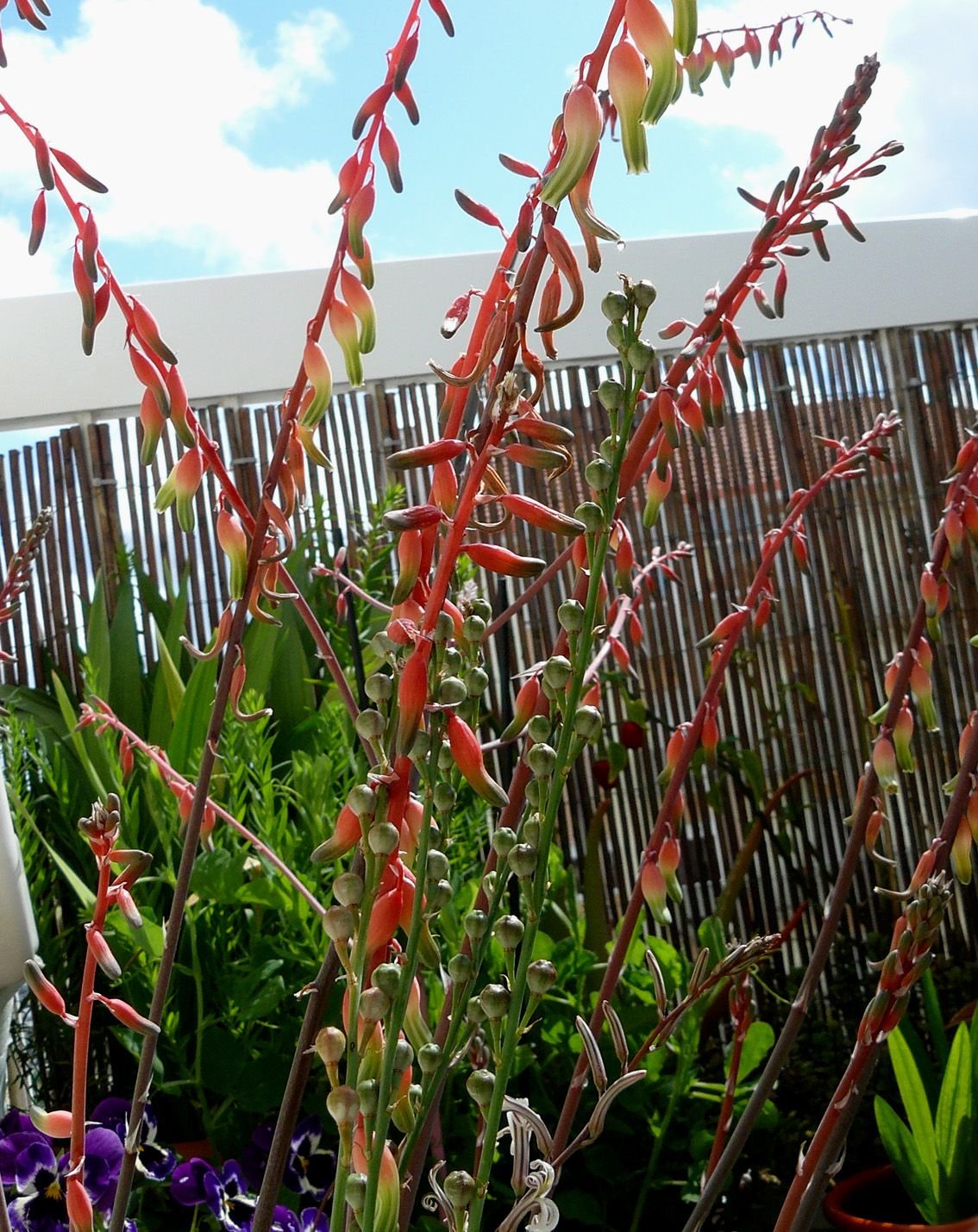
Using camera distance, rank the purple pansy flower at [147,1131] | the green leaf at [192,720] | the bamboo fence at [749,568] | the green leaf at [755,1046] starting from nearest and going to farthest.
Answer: the purple pansy flower at [147,1131] → the green leaf at [755,1046] → the green leaf at [192,720] → the bamboo fence at [749,568]

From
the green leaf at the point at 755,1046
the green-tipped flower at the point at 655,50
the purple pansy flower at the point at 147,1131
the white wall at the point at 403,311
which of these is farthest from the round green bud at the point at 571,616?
the white wall at the point at 403,311

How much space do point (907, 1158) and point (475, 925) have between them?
1.28 meters

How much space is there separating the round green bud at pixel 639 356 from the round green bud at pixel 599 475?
2 centimetres

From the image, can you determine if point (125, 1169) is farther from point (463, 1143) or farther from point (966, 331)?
point (966, 331)

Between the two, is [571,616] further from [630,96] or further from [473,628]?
[630,96]

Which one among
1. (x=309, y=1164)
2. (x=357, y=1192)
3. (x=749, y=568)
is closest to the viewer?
(x=357, y=1192)

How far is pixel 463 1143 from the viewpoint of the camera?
1.46 metres

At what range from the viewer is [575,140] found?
0.29m

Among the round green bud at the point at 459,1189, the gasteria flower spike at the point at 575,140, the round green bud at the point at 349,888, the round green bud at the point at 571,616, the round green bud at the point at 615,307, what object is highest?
the gasteria flower spike at the point at 575,140

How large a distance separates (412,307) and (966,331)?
4.57 feet

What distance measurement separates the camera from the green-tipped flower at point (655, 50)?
0.93 feet

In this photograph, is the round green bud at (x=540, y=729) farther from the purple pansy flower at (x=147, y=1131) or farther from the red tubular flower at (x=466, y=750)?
the purple pansy flower at (x=147, y=1131)

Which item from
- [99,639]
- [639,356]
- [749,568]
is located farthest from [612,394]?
[749,568]

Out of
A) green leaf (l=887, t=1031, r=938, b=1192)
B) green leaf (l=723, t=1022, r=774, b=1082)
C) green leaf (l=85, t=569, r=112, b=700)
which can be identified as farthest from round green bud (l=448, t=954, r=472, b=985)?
green leaf (l=85, t=569, r=112, b=700)
